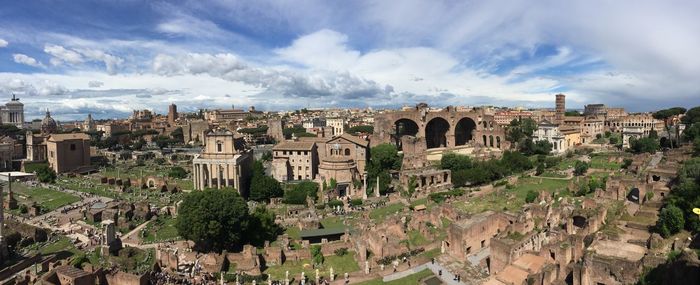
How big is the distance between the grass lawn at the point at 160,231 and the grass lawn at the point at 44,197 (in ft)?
51.0

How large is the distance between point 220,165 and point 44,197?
2269 cm

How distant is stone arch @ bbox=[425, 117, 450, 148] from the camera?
86375 millimetres

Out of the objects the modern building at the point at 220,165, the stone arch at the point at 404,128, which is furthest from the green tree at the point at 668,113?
the modern building at the point at 220,165

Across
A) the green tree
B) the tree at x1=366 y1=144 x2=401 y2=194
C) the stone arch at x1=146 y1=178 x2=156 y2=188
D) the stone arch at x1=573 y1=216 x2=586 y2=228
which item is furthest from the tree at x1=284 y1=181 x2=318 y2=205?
the green tree

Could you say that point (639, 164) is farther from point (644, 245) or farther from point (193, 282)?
point (193, 282)

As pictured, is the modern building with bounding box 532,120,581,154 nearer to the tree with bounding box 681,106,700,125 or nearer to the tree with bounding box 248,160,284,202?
the tree with bounding box 681,106,700,125

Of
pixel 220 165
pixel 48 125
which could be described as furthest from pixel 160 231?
pixel 48 125

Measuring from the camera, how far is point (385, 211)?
42875mm

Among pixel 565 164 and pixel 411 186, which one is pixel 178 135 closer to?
pixel 411 186

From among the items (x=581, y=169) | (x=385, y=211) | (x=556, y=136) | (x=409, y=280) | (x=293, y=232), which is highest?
(x=556, y=136)

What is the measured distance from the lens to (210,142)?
181 ft

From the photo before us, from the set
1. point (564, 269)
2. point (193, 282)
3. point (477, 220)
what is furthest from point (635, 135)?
point (193, 282)

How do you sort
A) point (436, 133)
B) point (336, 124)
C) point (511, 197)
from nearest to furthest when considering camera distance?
point (511, 197) < point (436, 133) < point (336, 124)

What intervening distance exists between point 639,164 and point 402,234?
3270 centimetres
